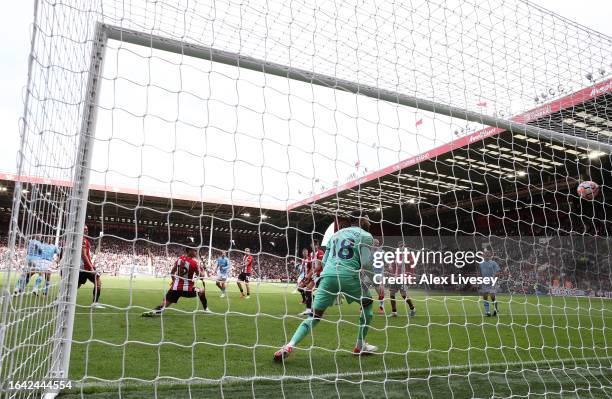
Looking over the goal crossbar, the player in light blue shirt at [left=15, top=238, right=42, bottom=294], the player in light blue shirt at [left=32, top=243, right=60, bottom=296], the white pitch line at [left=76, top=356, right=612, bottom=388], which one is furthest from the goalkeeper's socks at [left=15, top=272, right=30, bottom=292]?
the goal crossbar

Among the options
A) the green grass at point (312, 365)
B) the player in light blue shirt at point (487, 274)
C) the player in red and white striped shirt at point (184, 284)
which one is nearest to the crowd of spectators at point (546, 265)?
the player in light blue shirt at point (487, 274)

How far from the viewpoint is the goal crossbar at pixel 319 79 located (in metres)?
3.05

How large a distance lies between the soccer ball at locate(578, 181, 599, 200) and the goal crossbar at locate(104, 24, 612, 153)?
5.34 feet

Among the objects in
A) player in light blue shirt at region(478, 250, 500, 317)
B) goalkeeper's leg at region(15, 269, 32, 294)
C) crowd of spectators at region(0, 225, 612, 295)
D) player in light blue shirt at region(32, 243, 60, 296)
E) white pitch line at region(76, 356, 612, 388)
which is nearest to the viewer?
goalkeeper's leg at region(15, 269, 32, 294)

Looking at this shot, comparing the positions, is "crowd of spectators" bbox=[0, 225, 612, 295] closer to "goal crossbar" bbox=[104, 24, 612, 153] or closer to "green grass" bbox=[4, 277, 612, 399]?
"green grass" bbox=[4, 277, 612, 399]

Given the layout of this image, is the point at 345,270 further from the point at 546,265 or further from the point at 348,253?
the point at 546,265

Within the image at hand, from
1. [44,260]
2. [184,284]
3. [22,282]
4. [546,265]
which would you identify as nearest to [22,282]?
[22,282]

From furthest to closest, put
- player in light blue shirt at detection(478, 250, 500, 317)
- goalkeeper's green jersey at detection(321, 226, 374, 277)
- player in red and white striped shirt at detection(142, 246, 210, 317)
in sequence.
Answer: player in light blue shirt at detection(478, 250, 500, 317), player in red and white striped shirt at detection(142, 246, 210, 317), goalkeeper's green jersey at detection(321, 226, 374, 277)

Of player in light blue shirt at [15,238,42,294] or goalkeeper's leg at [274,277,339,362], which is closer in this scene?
player in light blue shirt at [15,238,42,294]

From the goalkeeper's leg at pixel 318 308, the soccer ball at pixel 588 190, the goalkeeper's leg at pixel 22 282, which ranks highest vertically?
the soccer ball at pixel 588 190

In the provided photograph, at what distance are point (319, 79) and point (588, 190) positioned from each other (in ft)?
15.9

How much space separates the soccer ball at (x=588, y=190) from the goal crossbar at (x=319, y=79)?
1.63 meters

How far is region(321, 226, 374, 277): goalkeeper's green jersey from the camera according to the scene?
3.96m

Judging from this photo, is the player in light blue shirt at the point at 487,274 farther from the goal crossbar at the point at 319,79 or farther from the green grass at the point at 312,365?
the goal crossbar at the point at 319,79
